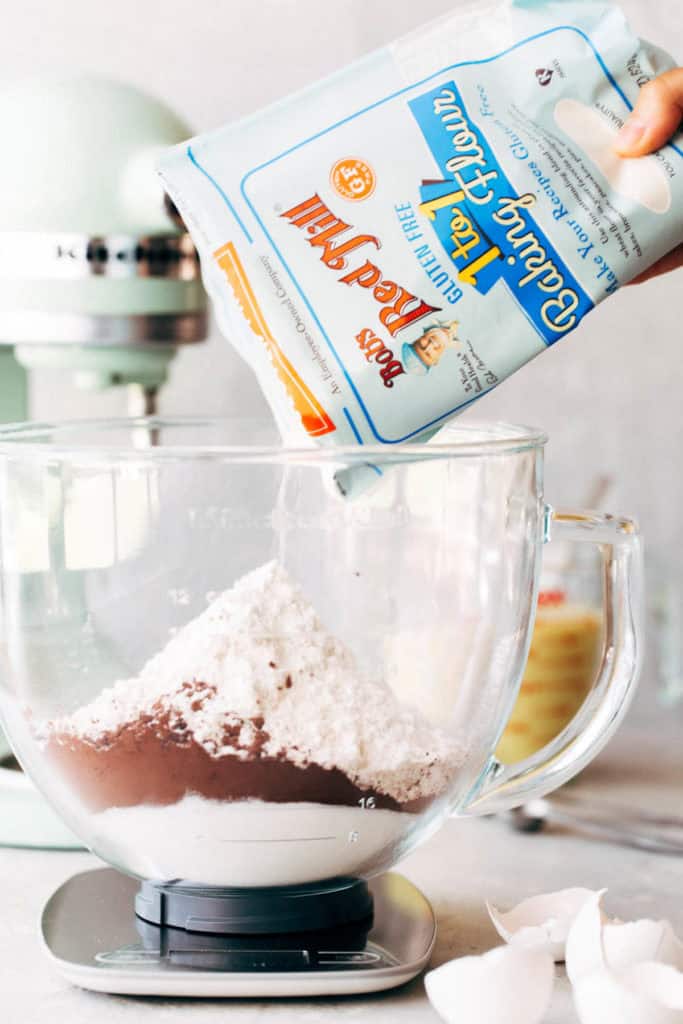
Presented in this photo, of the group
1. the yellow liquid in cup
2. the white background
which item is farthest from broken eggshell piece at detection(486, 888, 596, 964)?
the white background

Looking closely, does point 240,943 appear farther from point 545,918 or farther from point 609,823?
point 609,823

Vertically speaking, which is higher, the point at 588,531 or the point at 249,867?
the point at 588,531

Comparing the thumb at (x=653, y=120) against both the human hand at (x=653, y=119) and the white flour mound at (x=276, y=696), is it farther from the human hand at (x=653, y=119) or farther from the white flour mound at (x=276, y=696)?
the white flour mound at (x=276, y=696)

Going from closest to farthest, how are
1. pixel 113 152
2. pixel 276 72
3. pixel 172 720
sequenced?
pixel 172 720 → pixel 113 152 → pixel 276 72

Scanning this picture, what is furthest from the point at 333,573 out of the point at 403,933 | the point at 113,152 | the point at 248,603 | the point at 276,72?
the point at 276,72

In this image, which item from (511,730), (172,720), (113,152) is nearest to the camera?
(172,720)

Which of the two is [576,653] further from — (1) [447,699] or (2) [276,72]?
(2) [276,72]

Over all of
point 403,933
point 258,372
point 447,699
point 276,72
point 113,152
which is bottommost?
point 403,933

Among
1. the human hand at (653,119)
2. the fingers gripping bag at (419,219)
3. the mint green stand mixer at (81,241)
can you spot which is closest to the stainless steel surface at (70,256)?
the mint green stand mixer at (81,241)
